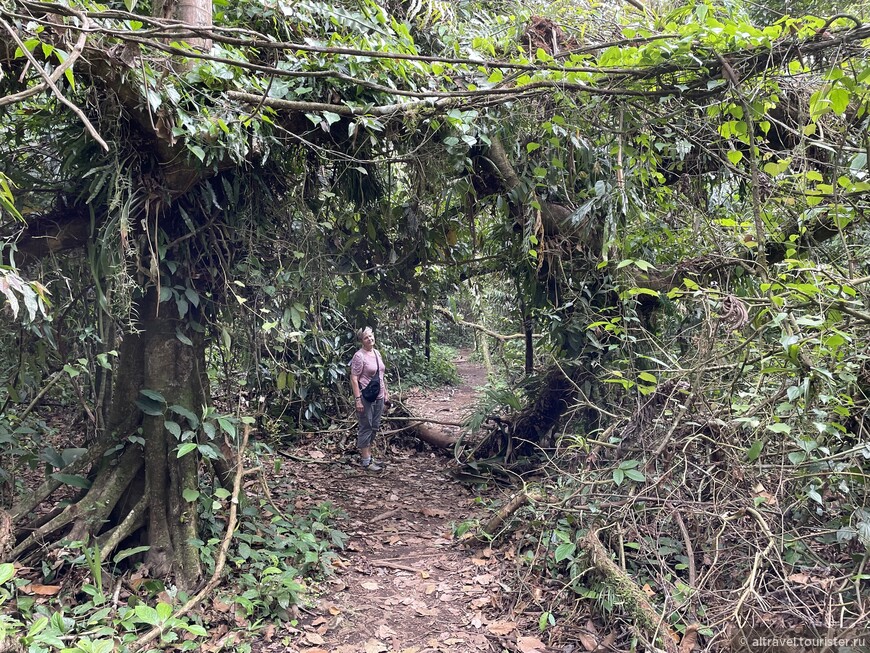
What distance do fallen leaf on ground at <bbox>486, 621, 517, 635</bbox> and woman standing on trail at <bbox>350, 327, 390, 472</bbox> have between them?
11.8 ft

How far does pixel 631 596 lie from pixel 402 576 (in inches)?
72.4

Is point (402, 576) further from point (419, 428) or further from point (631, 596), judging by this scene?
point (419, 428)

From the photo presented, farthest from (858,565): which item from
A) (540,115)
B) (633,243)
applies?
(540,115)

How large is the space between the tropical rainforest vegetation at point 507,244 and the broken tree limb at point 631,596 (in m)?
0.02

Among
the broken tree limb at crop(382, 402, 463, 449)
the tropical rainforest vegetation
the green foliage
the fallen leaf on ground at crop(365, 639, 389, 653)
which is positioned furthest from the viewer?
the broken tree limb at crop(382, 402, 463, 449)

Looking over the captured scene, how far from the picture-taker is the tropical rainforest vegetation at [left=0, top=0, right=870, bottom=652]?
109 inches

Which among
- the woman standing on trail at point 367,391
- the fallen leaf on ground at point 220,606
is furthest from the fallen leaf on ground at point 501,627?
the woman standing on trail at point 367,391

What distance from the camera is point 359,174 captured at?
14.8ft

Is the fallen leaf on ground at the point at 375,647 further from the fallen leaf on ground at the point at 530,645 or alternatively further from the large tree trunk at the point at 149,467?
the large tree trunk at the point at 149,467

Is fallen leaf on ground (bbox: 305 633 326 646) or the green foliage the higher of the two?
the green foliage

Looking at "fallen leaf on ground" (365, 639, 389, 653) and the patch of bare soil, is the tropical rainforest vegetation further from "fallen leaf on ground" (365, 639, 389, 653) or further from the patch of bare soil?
"fallen leaf on ground" (365, 639, 389, 653)

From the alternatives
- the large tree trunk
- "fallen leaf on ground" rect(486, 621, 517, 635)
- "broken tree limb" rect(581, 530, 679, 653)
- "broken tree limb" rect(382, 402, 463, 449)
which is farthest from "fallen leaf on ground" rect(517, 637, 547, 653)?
"broken tree limb" rect(382, 402, 463, 449)

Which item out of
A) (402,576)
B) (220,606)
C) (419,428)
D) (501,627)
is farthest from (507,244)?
(220,606)

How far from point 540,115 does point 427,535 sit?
12.8 feet
